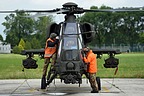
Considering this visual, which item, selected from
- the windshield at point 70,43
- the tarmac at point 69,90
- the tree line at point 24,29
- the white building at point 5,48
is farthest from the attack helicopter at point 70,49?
the white building at point 5,48

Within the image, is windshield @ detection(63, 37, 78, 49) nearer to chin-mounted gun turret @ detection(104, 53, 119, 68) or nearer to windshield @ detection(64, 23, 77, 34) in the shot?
windshield @ detection(64, 23, 77, 34)

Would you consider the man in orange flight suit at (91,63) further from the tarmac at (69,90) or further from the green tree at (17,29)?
the green tree at (17,29)

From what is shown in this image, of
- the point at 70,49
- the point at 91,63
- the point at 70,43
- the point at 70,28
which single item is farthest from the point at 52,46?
the point at 91,63

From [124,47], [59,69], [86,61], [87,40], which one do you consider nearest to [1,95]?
[59,69]

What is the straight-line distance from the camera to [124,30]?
130500 millimetres

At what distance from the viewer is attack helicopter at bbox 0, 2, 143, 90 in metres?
13.5

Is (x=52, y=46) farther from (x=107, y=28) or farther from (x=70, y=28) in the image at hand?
(x=107, y=28)

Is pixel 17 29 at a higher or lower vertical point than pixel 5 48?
higher

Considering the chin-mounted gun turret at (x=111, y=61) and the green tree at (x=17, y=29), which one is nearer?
the chin-mounted gun turret at (x=111, y=61)

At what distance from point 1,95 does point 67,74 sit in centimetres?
247

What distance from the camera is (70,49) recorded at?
1398 cm

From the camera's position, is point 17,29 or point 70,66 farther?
point 17,29

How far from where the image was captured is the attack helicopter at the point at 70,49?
13.5 m

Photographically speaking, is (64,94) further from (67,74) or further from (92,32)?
(92,32)
